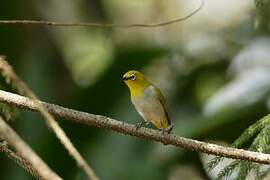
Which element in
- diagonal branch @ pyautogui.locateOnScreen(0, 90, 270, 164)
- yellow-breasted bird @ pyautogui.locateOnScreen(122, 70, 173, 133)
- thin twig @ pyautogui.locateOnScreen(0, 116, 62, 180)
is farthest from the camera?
yellow-breasted bird @ pyautogui.locateOnScreen(122, 70, 173, 133)

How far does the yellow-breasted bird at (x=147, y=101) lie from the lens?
3.69 m

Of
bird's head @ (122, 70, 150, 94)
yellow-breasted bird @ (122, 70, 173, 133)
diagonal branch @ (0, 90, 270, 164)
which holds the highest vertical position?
diagonal branch @ (0, 90, 270, 164)

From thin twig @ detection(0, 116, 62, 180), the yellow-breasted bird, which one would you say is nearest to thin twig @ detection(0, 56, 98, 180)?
thin twig @ detection(0, 116, 62, 180)

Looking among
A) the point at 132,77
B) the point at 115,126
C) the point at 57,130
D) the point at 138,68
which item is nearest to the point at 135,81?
the point at 132,77

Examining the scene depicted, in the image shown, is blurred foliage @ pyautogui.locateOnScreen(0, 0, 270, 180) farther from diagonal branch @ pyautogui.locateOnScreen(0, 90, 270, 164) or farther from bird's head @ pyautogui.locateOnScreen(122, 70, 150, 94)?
diagonal branch @ pyautogui.locateOnScreen(0, 90, 270, 164)

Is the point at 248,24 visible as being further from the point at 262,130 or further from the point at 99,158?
the point at 262,130

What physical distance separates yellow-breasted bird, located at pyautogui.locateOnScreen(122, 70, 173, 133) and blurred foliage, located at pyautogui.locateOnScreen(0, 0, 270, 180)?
2.31 feet

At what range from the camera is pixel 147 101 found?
372 cm

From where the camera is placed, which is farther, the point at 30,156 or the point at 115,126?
the point at 115,126

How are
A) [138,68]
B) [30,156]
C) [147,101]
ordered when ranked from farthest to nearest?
[138,68], [147,101], [30,156]

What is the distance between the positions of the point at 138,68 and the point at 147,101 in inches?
89.3

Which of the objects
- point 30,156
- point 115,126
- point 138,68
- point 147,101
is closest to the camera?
point 30,156

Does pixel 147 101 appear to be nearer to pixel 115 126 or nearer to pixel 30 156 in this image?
pixel 115 126

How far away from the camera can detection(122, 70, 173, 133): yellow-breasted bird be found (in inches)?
145
